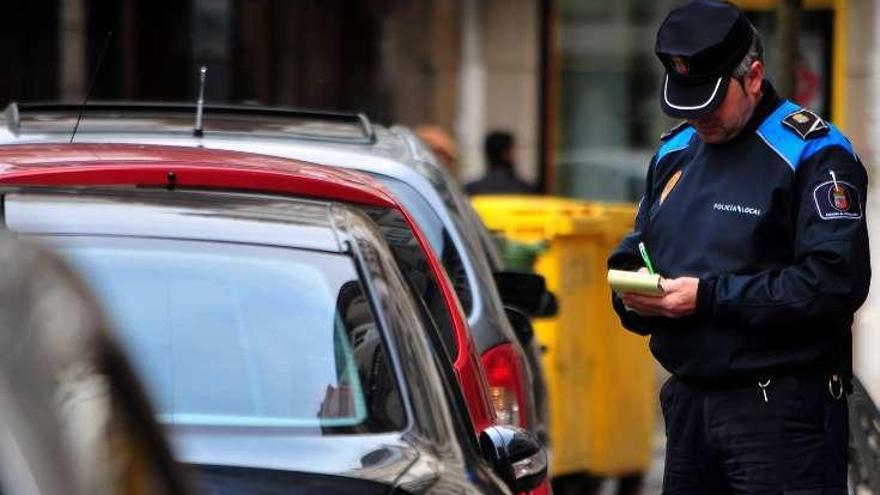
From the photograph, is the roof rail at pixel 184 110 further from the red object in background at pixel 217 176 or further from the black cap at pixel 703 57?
the black cap at pixel 703 57

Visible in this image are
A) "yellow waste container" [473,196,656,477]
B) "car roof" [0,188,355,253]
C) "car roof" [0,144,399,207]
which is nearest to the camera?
"car roof" [0,188,355,253]

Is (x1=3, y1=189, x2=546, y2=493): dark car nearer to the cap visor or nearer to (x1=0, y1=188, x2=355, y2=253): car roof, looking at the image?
(x1=0, y1=188, x2=355, y2=253): car roof

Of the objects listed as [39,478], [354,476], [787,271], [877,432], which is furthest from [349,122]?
[39,478]

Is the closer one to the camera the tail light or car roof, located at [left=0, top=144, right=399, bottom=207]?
car roof, located at [left=0, top=144, right=399, bottom=207]

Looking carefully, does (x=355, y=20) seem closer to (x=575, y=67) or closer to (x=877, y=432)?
(x=575, y=67)

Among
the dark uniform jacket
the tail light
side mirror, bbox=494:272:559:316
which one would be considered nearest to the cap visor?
the dark uniform jacket

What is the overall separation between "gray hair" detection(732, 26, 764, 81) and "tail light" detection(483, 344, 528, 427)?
1219 millimetres

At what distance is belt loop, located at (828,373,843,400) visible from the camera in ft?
16.6

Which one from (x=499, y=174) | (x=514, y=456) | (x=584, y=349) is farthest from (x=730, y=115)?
(x=499, y=174)

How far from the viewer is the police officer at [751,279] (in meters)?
4.96

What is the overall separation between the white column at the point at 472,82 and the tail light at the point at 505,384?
10.3 meters

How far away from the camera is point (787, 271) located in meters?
4.95

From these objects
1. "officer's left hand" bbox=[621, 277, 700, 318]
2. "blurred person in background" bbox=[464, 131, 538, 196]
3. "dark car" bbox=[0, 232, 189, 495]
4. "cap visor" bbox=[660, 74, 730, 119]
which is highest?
"dark car" bbox=[0, 232, 189, 495]

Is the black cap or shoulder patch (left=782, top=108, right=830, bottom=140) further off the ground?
the black cap
